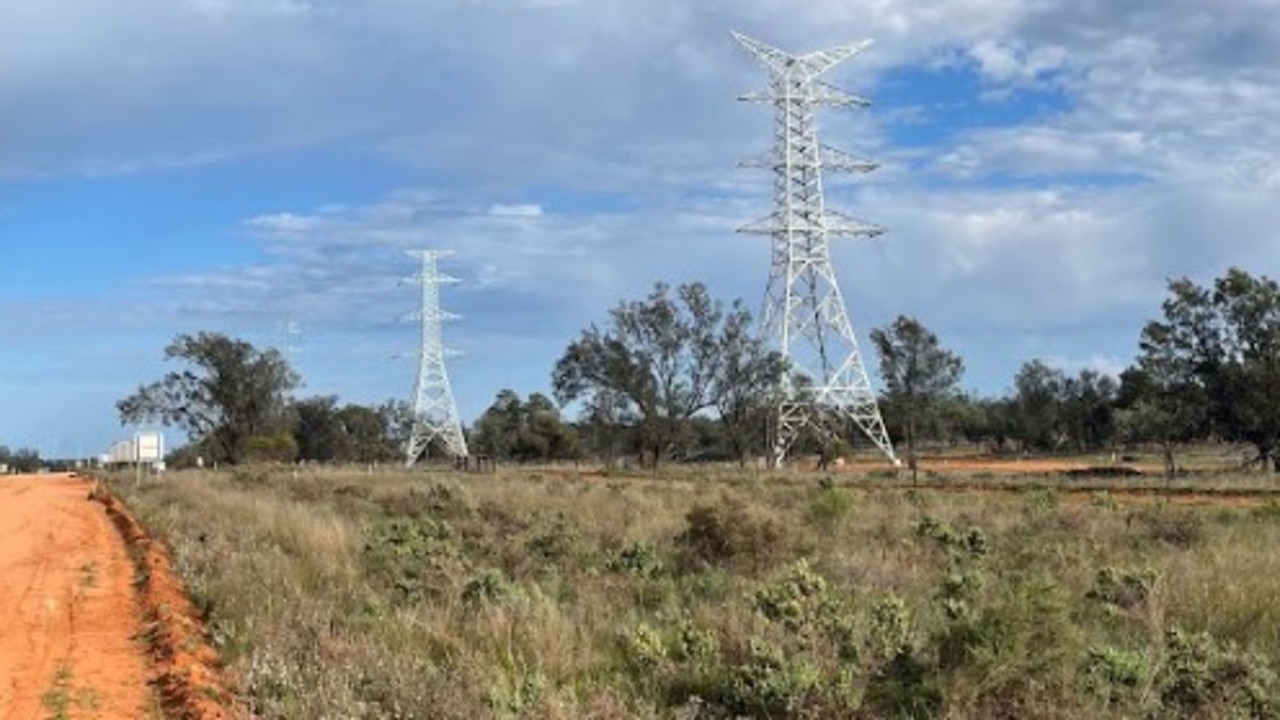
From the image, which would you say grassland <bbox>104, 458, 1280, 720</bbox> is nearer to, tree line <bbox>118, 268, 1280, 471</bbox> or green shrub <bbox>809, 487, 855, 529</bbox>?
green shrub <bbox>809, 487, 855, 529</bbox>

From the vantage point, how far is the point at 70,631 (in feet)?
42.7

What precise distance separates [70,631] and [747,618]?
743cm

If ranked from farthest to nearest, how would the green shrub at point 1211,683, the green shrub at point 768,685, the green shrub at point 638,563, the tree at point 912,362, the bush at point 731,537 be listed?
the tree at point 912,362
the bush at point 731,537
the green shrub at point 638,563
the green shrub at point 768,685
the green shrub at point 1211,683

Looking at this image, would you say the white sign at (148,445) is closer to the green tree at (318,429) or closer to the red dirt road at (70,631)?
the red dirt road at (70,631)

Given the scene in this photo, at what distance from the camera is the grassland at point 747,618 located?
782 cm

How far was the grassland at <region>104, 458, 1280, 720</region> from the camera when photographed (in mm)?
7820

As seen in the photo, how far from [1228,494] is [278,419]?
77454mm

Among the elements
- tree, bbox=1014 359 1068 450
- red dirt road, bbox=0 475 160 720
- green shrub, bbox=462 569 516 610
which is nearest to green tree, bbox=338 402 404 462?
tree, bbox=1014 359 1068 450

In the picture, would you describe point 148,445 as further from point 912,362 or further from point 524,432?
point 524,432

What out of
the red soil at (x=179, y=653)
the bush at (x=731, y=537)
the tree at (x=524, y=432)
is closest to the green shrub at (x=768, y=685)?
the red soil at (x=179, y=653)

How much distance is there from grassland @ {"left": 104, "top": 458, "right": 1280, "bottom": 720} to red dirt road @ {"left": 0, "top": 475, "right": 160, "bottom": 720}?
2.89ft

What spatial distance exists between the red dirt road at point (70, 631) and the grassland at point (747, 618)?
881 mm

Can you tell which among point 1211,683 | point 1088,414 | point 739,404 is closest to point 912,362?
point 739,404

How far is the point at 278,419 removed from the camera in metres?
97.4
